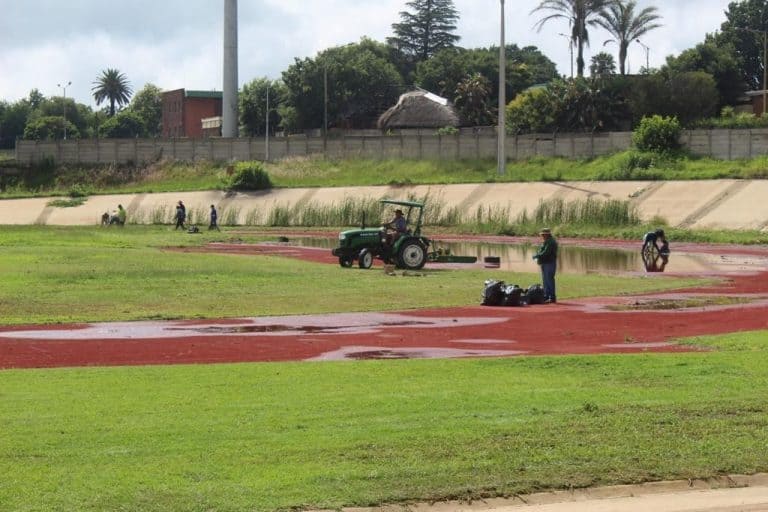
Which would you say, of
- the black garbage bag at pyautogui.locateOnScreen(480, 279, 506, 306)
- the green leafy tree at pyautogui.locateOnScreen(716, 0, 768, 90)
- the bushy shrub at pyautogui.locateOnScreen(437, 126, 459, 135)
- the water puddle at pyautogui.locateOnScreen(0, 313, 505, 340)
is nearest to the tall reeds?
the bushy shrub at pyautogui.locateOnScreen(437, 126, 459, 135)

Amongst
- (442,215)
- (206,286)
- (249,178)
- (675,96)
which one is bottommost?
(206,286)

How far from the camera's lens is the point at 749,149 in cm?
8044

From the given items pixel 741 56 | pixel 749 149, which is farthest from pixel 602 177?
pixel 741 56

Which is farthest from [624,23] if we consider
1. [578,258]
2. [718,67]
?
[578,258]

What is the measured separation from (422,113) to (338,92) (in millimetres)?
19641

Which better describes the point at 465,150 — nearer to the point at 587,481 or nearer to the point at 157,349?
the point at 157,349

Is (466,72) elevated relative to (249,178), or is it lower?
elevated

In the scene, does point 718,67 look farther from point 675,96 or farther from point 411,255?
point 411,255

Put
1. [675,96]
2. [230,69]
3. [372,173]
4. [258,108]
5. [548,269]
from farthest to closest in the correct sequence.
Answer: [258,108], [230,69], [675,96], [372,173], [548,269]

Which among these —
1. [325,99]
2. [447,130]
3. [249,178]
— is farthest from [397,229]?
[325,99]

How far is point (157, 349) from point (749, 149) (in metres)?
67.0

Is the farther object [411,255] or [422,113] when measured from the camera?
[422,113]

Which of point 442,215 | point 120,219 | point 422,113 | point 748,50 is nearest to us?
point 120,219

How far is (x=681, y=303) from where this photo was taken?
2898 cm
